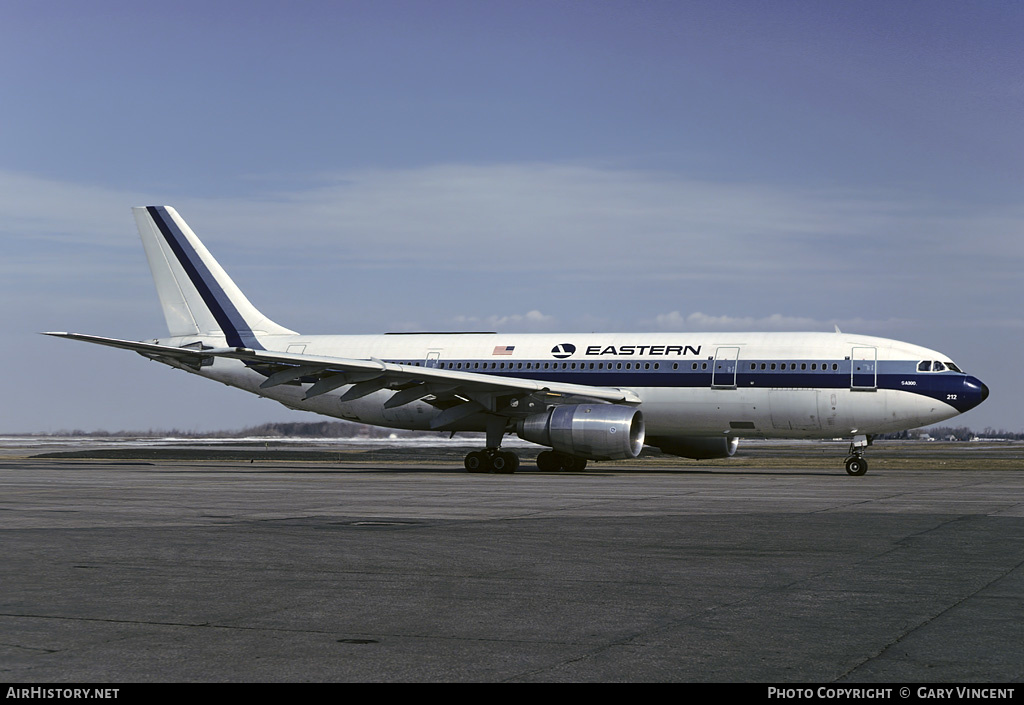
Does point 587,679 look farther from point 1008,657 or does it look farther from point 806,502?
point 806,502

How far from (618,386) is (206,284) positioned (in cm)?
1496

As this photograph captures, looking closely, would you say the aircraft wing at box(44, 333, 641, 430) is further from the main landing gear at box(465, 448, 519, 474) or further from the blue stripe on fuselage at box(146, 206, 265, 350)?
the blue stripe on fuselage at box(146, 206, 265, 350)

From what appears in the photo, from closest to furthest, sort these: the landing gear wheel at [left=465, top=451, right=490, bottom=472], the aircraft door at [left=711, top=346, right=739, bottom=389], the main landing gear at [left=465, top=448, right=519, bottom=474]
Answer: the aircraft door at [left=711, top=346, right=739, bottom=389]
the main landing gear at [left=465, top=448, right=519, bottom=474]
the landing gear wheel at [left=465, top=451, right=490, bottom=472]

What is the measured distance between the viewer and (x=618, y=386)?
3116cm

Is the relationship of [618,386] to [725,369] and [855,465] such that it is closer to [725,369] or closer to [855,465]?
[725,369]

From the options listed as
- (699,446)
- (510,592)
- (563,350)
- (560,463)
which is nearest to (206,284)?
(563,350)

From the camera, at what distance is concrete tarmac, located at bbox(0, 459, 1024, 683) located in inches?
Answer: 243

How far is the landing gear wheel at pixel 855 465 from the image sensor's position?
29.4 meters

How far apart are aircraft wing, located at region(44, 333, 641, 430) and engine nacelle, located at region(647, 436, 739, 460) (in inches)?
131

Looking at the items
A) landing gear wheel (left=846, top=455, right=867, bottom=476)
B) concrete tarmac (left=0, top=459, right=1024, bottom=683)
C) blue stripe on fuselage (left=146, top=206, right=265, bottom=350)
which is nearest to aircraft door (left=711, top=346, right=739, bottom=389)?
landing gear wheel (left=846, top=455, right=867, bottom=476)

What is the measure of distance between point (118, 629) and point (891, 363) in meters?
25.3

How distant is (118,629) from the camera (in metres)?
7.09

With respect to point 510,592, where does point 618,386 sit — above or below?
above

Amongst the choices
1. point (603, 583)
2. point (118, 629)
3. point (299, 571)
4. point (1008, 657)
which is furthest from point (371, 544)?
point (1008, 657)
